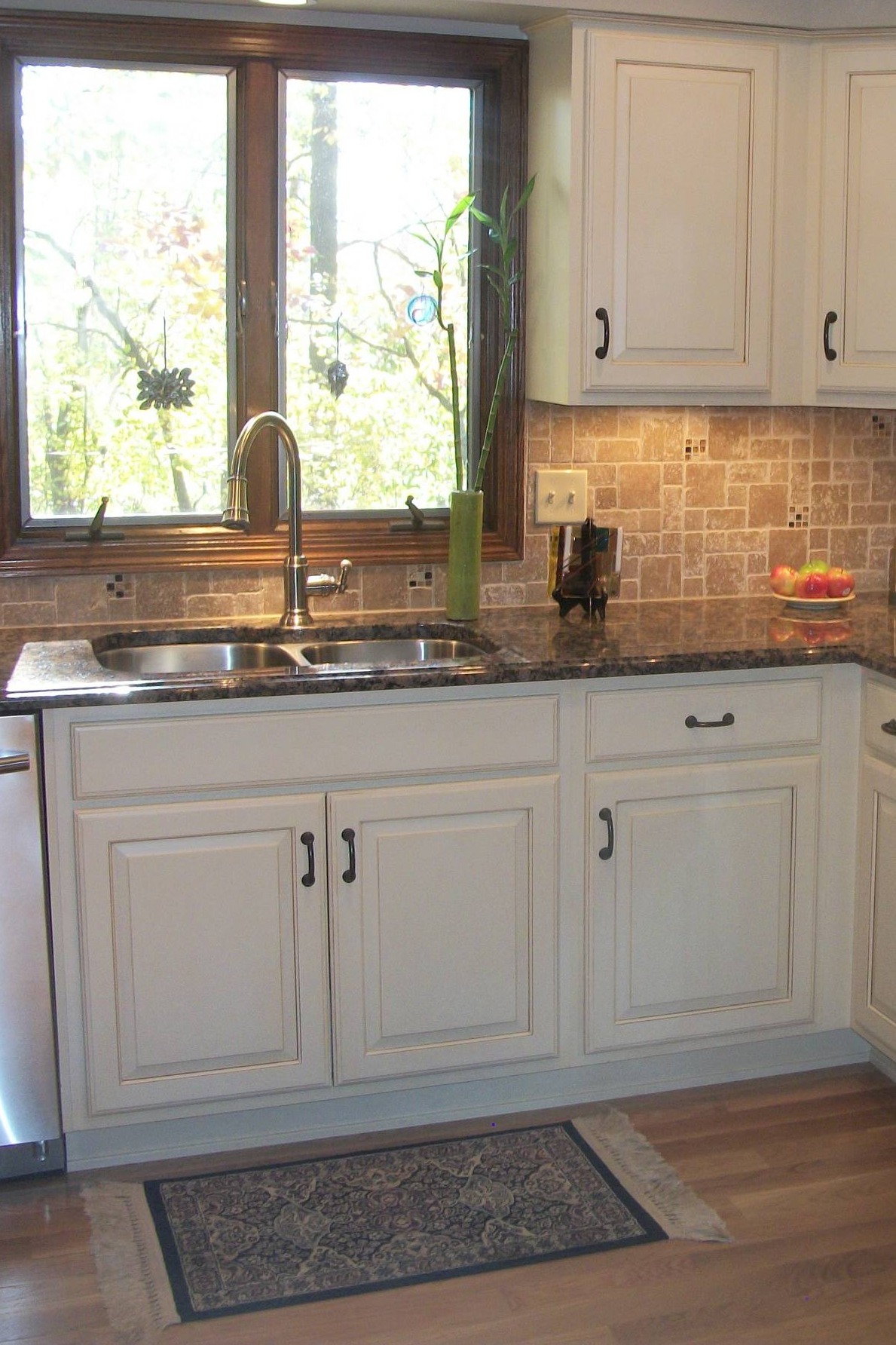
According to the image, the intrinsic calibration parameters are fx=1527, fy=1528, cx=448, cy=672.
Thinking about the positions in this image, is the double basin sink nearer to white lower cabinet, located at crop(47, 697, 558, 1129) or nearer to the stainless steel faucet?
the stainless steel faucet

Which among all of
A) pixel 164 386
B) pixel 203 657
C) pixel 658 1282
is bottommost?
pixel 658 1282

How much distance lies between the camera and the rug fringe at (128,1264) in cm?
228

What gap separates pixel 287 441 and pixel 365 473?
32 centimetres

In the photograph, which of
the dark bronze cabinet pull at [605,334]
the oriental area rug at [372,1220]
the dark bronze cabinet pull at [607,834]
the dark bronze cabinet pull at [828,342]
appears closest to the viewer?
the oriental area rug at [372,1220]

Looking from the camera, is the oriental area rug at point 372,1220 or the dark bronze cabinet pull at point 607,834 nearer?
the oriental area rug at point 372,1220

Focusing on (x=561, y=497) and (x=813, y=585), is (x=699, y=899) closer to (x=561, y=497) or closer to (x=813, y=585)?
(x=813, y=585)

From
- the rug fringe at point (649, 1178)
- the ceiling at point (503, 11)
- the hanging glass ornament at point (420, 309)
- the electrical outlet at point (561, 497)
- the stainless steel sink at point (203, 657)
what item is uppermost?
the ceiling at point (503, 11)

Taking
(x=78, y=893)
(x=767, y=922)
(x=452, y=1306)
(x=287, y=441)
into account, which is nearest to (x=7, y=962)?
(x=78, y=893)

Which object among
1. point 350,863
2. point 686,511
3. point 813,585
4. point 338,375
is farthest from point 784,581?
point 350,863

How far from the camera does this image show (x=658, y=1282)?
2.38 m

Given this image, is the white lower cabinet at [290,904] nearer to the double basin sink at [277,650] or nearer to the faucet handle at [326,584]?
the double basin sink at [277,650]

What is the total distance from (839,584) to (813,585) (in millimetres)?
56

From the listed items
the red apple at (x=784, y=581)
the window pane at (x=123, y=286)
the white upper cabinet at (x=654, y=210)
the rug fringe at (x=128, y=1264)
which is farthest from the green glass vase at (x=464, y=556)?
the rug fringe at (x=128, y=1264)

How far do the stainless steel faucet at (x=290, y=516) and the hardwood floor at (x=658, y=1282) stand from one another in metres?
1.06
